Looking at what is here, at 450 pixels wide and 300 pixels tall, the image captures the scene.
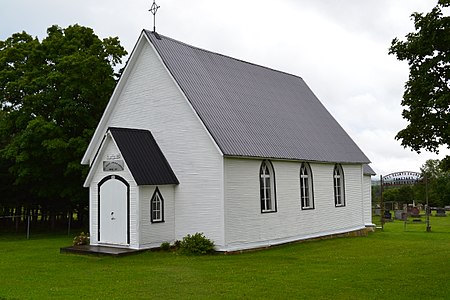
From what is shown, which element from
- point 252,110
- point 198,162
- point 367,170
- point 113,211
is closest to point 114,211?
point 113,211

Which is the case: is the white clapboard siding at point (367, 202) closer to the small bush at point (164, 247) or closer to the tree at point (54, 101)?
the small bush at point (164, 247)

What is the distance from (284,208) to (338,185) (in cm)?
576

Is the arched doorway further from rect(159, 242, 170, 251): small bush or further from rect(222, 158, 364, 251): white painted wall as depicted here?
rect(222, 158, 364, 251): white painted wall

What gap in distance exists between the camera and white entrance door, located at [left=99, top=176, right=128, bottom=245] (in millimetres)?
19344

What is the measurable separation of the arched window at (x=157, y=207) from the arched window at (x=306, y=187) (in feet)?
23.0

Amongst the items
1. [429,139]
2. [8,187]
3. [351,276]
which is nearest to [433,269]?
[351,276]

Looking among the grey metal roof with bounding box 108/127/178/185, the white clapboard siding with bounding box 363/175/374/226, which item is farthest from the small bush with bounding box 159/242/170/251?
the white clapboard siding with bounding box 363/175/374/226

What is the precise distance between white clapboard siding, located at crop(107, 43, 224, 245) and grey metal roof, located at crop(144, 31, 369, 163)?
574mm

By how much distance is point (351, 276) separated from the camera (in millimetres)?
13750

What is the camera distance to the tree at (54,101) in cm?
2833

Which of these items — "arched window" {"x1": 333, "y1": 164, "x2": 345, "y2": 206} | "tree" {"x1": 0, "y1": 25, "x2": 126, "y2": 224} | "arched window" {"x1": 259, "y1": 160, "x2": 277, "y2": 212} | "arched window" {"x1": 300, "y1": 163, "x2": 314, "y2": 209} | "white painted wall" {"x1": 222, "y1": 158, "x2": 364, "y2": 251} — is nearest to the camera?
"white painted wall" {"x1": 222, "y1": 158, "x2": 364, "y2": 251}

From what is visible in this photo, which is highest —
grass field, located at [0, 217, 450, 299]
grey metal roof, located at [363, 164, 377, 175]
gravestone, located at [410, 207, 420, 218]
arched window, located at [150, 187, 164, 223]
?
grey metal roof, located at [363, 164, 377, 175]

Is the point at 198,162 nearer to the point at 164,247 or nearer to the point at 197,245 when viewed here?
the point at 197,245

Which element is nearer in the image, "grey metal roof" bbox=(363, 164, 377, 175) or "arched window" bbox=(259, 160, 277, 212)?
"arched window" bbox=(259, 160, 277, 212)
